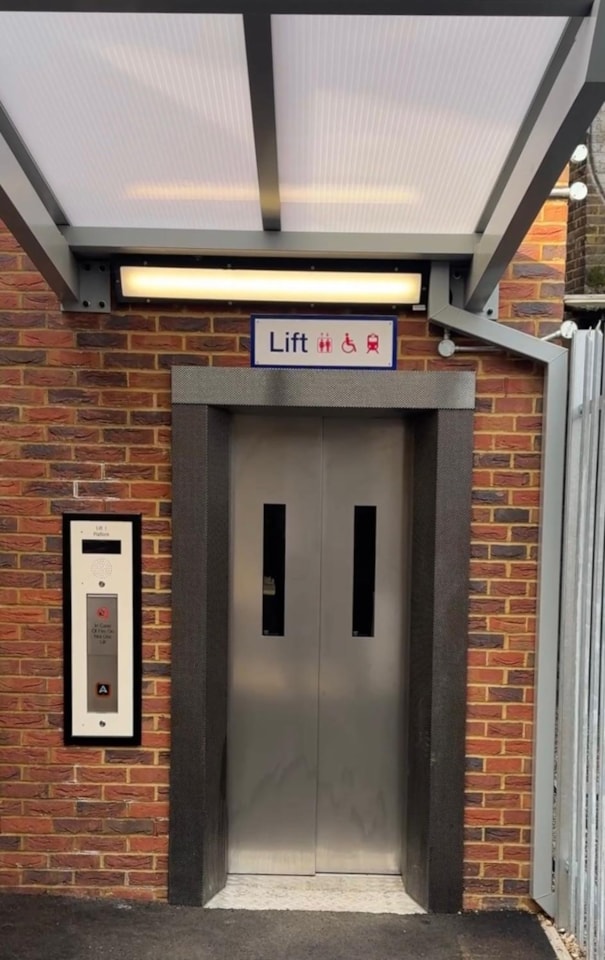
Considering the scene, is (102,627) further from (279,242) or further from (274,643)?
(279,242)

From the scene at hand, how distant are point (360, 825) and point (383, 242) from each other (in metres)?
3.05

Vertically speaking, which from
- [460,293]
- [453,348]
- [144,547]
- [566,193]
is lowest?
[144,547]

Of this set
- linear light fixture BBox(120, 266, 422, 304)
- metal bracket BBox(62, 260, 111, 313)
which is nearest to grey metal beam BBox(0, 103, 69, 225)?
metal bracket BBox(62, 260, 111, 313)

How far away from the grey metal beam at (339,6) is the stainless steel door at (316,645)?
217cm

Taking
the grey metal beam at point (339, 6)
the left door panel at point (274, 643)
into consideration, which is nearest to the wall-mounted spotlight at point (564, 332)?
the left door panel at point (274, 643)

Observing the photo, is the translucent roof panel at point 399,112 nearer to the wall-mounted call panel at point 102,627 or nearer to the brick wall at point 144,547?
the brick wall at point 144,547

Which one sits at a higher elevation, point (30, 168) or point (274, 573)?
point (30, 168)

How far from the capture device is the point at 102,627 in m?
3.62

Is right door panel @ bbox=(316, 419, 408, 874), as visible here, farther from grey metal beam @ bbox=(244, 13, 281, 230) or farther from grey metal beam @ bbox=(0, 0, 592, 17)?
grey metal beam @ bbox=(0, 0, 592, 17)

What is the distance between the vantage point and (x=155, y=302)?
3.54 m

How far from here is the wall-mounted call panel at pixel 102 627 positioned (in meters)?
3.60

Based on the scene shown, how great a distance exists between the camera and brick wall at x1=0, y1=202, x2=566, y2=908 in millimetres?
3553

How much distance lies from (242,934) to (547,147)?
354cm

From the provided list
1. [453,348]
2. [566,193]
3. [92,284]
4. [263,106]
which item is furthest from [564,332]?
[92,284]
